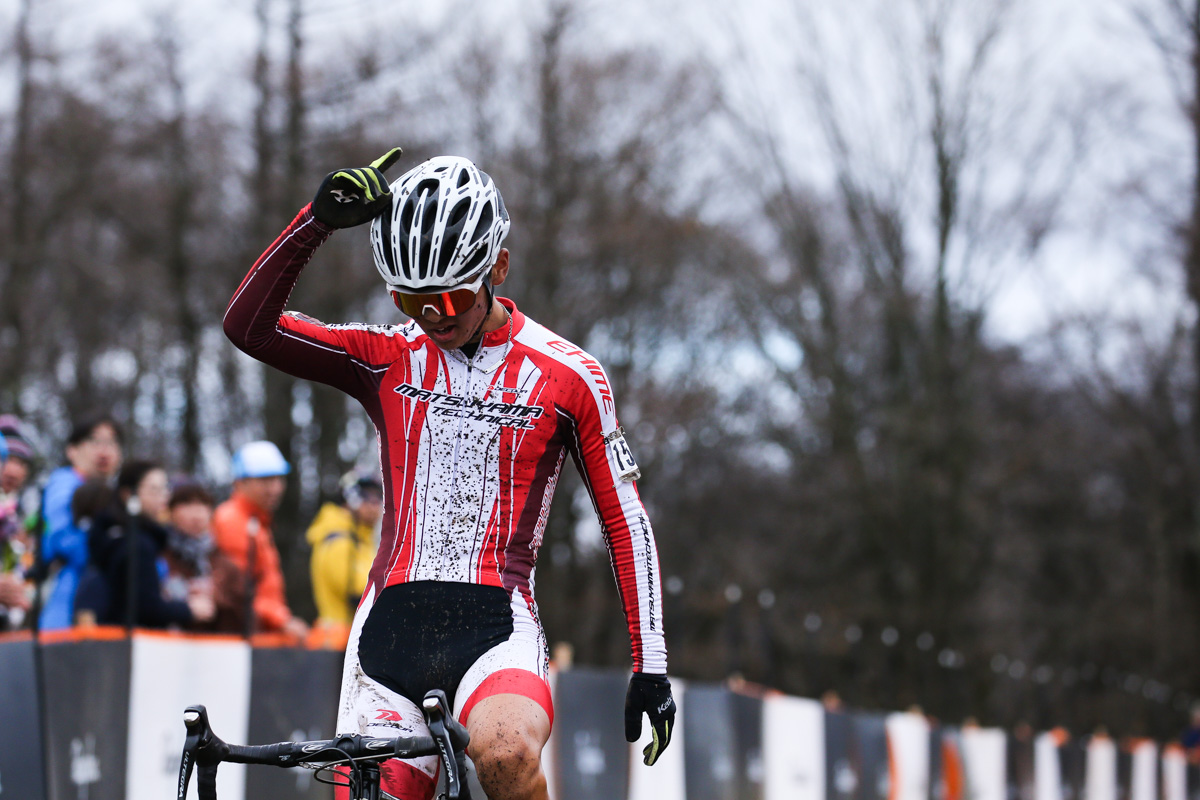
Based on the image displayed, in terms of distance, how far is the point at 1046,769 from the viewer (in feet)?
56.2

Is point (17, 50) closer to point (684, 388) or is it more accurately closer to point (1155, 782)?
point (684, 388)

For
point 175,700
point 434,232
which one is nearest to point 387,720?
point 434,232

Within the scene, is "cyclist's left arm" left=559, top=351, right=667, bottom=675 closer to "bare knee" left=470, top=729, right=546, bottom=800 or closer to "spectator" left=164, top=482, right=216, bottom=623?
"bare knee" left=470, top=729, right=546, bottom=800

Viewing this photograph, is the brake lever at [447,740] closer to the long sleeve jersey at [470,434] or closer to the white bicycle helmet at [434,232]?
the long sleeve jersey at [470,434]

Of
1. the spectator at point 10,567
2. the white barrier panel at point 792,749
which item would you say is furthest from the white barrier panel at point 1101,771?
the spectator at point 10,567

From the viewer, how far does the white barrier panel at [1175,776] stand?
22719 mm

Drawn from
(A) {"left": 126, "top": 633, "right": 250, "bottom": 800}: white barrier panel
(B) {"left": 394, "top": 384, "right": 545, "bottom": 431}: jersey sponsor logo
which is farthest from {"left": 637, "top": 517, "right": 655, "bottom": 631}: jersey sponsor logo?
(A) {"left": 126, "top": 633, "right": 250, "bottom": 800}: white barrier panel

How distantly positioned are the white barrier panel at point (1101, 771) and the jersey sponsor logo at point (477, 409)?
17.1 meters

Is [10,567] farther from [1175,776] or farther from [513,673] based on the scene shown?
[1175,776]

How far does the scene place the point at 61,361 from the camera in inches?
862

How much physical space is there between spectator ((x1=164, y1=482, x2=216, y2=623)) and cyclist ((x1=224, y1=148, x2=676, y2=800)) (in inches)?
116

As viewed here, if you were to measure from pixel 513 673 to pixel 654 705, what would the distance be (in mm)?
505

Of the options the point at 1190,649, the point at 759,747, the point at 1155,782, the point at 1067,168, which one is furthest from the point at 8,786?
the point at 1190,649

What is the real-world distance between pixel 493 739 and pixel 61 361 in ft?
66.9
